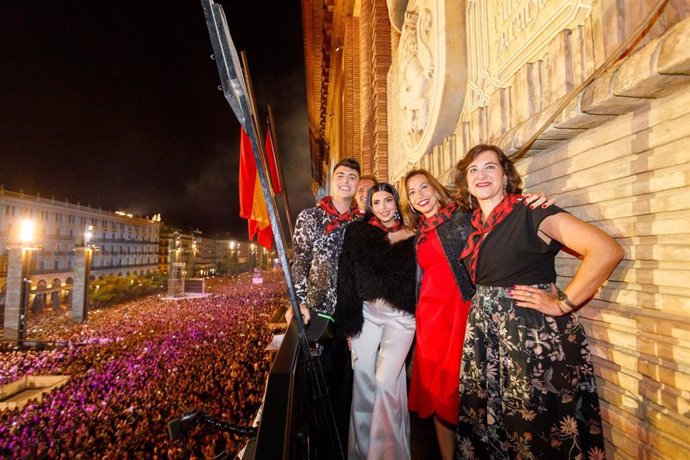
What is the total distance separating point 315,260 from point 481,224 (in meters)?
1.58

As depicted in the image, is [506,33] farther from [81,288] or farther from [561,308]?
[81,288]

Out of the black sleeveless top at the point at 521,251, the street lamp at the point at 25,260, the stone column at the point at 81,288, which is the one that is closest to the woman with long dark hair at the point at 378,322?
the black sleeveless top at the point at 521,251

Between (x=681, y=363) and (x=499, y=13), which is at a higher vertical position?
(x=499, y=13)

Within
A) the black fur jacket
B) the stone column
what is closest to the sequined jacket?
the black fur jacket

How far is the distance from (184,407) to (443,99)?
8271mm

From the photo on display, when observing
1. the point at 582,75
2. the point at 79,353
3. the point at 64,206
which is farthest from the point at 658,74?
the point at 64,206

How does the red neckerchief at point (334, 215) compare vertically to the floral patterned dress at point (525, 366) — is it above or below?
above

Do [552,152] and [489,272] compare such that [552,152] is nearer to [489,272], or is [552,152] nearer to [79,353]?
[489,272]

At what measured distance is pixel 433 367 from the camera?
2.62 metres

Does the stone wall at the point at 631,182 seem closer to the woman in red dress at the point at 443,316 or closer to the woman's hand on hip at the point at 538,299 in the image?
the woman's hand on hip at the point at 538,299

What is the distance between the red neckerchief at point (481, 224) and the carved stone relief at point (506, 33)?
143 cm

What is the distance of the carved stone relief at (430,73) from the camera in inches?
167

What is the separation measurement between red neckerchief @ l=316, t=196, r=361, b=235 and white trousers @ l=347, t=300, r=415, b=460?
2.73 feet

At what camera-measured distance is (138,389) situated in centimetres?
921
